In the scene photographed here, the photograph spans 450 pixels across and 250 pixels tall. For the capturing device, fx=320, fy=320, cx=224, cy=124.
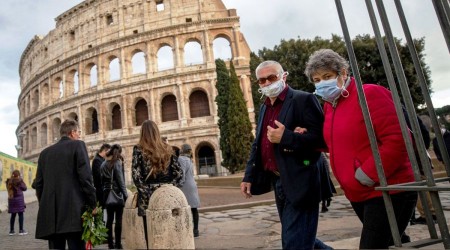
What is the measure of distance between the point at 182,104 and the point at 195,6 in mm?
9315

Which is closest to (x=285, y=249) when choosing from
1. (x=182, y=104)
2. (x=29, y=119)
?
(x=182, y=104)

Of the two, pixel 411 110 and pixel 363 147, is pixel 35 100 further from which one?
pixel 411 110

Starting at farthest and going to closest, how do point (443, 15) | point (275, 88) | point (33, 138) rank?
point (33, 138)
point (275, 88)
point (443, 15)

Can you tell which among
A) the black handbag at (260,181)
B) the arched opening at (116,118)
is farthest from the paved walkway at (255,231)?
the arched opening at (116,118)

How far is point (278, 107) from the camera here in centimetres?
281

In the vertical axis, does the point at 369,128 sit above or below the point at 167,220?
above

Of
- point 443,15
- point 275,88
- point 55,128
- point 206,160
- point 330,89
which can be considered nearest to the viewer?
point 443,15

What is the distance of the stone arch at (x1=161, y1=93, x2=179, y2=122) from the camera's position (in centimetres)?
2918

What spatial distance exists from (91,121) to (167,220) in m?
30.5

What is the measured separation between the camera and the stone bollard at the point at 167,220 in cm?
392

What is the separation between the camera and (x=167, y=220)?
3969 millimetres

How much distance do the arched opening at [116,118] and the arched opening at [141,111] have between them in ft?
5.95

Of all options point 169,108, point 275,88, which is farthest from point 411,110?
point 169,108

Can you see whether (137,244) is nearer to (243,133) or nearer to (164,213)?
(164,213)
